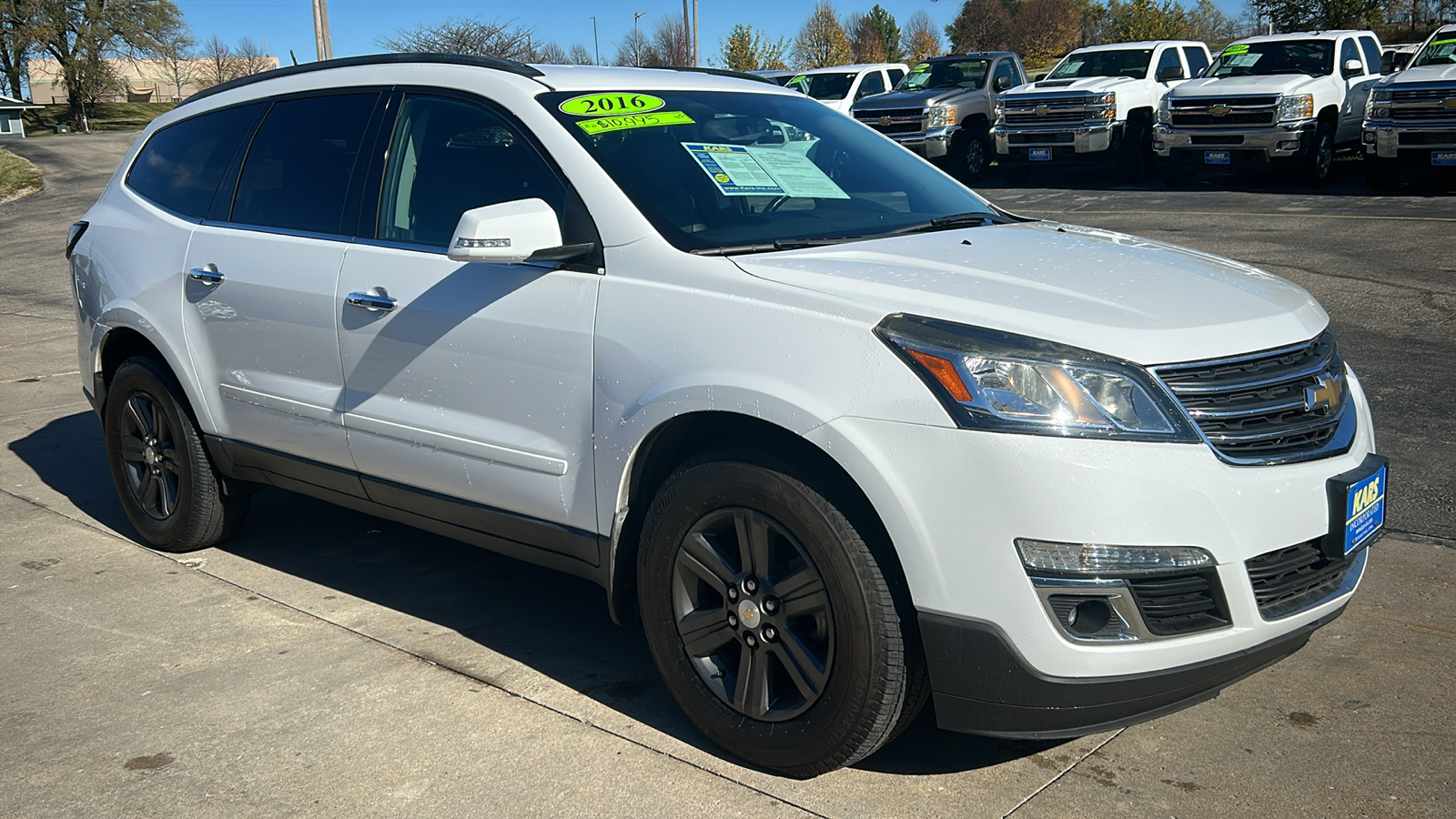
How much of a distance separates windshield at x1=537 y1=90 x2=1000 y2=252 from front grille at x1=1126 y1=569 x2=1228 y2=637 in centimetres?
135

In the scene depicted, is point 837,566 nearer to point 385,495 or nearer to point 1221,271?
point 1221,271

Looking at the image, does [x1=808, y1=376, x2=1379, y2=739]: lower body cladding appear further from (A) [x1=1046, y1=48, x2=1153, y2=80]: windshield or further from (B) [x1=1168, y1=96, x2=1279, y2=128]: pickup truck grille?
(A) [x1=1046, y1=48, x2=1153, y2=80]: windshield

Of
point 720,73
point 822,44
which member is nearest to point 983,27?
point 822,44

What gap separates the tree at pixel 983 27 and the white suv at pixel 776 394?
6881 centimetres

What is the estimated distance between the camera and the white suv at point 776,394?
2.72 metres

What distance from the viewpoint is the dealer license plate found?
291cm

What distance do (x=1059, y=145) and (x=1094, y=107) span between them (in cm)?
77

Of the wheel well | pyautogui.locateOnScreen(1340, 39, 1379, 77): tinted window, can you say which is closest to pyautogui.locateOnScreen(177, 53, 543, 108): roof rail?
the wheel well

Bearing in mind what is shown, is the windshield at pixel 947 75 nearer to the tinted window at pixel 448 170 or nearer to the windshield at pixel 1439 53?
the windshield at pixel 1439 53

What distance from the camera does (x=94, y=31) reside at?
2228 inches

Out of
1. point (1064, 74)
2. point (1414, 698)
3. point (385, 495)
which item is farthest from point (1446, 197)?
point (385, 495)

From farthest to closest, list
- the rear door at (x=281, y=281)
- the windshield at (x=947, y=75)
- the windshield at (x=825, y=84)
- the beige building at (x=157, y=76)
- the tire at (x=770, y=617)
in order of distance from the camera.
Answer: the beige building at (x=157, y=76) < the windshield at (x=825, y=84) < the windshield at (x=947, y=75) < the rear door at (x=281, y=281) < the tire at (x=770, y=617)

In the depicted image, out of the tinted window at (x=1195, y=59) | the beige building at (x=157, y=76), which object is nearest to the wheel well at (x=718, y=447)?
the tinted window at (x=1195, y=59)

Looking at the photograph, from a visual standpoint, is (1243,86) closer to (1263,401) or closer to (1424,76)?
(1424,76)
